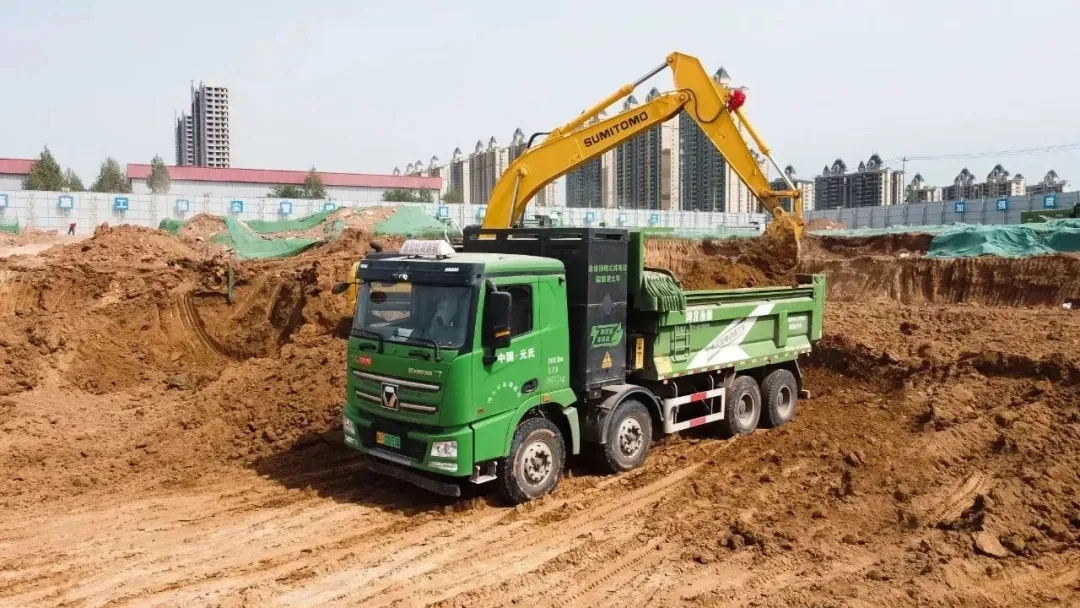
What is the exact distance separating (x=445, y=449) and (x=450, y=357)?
883 mm

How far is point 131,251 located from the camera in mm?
18672

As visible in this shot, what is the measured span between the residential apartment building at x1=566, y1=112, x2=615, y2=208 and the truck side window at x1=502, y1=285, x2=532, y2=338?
60666mm

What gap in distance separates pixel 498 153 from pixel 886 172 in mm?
36675

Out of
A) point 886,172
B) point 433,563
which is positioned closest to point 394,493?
point 433,563

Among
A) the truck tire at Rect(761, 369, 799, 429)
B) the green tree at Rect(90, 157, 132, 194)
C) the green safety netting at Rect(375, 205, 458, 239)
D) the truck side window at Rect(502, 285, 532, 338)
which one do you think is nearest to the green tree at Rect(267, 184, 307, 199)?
the green tree at Rect(90, 157, 132, 194)

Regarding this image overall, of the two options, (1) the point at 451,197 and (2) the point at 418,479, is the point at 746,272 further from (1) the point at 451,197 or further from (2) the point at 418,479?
(1) the point at 451,197

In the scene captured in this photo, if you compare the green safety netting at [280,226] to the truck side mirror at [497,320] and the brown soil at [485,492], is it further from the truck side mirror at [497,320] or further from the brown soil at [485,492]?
the truck side mirror at [497,320]

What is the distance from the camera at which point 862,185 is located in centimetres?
6669

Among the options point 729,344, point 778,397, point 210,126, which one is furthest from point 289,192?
point 729,344

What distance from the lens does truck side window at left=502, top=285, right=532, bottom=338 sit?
7832mm

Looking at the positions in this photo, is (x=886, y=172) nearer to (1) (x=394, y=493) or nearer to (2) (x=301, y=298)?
(2) (x=301, y=298)

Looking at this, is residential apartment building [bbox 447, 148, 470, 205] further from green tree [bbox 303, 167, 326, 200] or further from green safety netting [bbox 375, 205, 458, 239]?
green safety netting [bbox 375, 205, 458, 239]

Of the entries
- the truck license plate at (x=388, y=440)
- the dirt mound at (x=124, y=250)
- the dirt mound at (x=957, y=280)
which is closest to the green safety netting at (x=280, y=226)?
the dirt mound at (x=124, y=250)

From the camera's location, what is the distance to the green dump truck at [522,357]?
7477 mm
